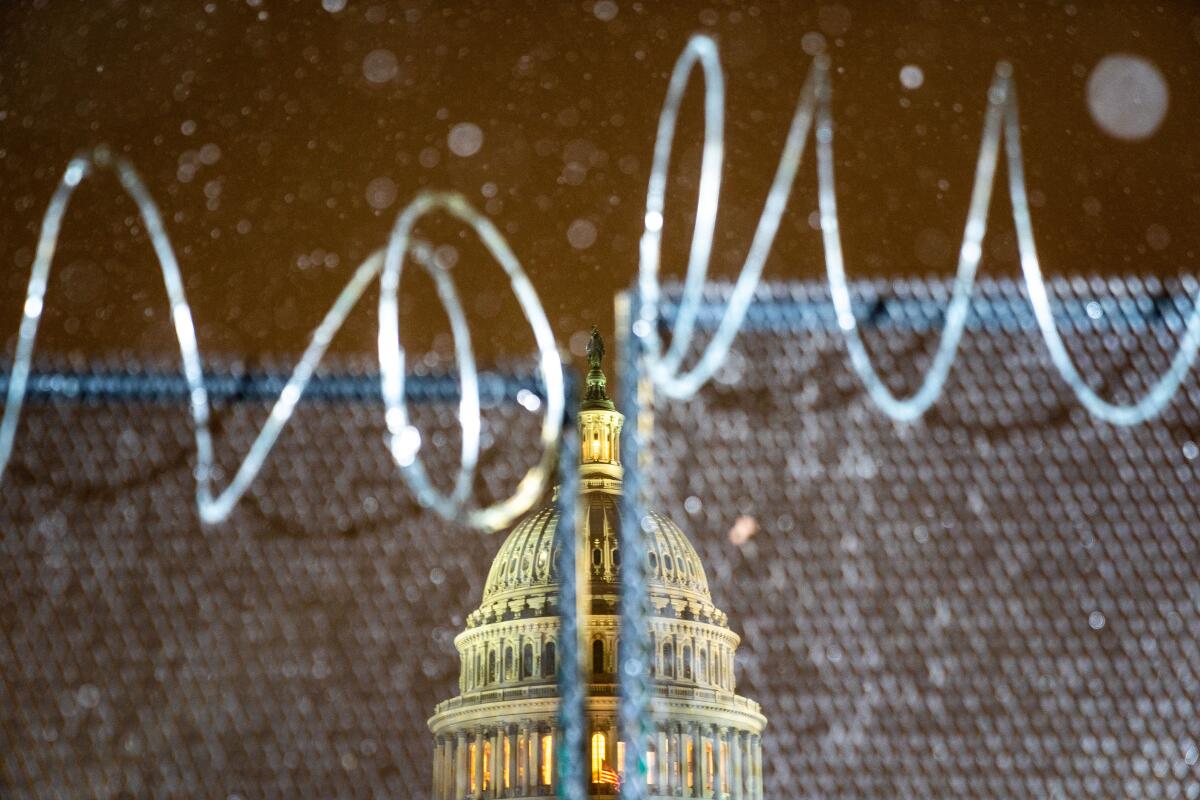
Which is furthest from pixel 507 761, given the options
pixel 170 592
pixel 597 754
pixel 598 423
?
pixel 170 592

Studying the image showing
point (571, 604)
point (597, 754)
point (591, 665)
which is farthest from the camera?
point (591, 665)

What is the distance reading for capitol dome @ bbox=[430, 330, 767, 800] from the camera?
54.0 meters

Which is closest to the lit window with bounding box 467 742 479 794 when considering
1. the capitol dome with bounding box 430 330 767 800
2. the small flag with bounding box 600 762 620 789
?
the capitol dome with bounding box 430 330 767 800

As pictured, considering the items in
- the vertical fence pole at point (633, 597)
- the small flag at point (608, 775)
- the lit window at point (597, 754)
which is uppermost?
the lit window at point (597, 754)

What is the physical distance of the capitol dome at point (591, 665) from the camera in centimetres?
5397

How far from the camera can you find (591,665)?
180ft

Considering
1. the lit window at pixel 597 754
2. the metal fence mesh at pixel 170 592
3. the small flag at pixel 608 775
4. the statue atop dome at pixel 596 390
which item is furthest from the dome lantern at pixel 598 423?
the metal fence mesh at pixel 170 592

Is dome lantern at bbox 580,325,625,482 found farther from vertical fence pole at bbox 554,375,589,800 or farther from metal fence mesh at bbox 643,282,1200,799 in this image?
vertical fence pole at bbox 554,375,589,800

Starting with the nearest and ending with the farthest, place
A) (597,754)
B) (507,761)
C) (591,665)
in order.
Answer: (597,754) → (591,665) → (507,761)

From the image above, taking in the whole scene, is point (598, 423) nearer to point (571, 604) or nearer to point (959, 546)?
point (959, 546)

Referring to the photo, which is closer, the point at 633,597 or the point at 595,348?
the point at 633,597

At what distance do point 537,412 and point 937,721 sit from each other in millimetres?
4884

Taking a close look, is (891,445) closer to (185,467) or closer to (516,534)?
(185,467)

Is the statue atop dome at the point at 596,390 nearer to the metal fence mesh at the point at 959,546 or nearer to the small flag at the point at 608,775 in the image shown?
the small flag at the point at 608,775
